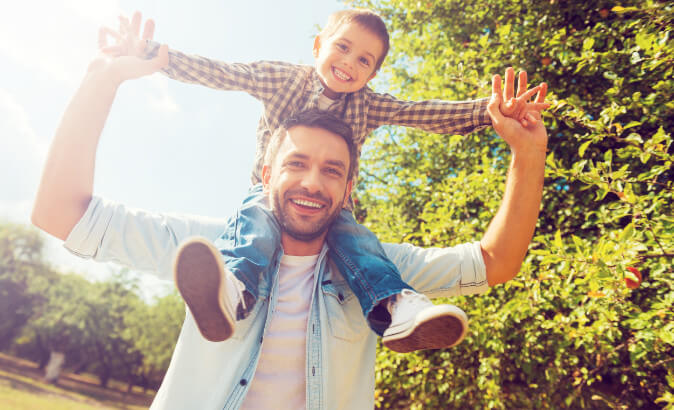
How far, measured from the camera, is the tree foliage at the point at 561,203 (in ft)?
8.10

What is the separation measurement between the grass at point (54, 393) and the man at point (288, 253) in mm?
24729

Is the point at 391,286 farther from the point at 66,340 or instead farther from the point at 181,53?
the point at 66,340

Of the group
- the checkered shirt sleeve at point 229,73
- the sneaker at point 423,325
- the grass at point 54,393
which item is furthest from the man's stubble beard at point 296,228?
the grass at point 54,393

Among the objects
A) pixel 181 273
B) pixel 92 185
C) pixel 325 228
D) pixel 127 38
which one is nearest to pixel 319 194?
pixel 325 228

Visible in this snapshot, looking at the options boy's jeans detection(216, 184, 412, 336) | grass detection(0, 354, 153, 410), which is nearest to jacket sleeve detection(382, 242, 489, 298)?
boy's jeans detection(216, 184, 412, 336)

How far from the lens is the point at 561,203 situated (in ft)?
12.4

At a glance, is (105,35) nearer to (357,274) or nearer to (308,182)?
(308,182)

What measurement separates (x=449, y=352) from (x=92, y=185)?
11.1ft

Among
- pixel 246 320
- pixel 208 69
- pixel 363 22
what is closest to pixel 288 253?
pixel 246 320

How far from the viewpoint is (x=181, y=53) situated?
1821 mm

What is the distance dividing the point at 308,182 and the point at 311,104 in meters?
0.66

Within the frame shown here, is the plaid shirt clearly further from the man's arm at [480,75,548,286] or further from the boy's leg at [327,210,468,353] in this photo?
the boy's leg at [327,210,468,353]

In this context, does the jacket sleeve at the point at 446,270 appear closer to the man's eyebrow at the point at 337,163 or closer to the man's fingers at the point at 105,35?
the man's eyebrow at the point at 337,163

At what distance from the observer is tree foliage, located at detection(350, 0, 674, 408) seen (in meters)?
2.47
